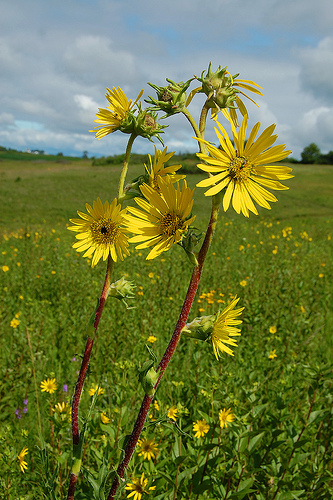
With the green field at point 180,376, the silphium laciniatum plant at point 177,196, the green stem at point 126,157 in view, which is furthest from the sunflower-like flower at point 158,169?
the green field at point 180,376

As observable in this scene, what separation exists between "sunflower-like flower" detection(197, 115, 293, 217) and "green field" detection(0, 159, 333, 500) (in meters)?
0.91

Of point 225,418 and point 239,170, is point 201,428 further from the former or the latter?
point 239,170

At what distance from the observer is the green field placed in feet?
6.01

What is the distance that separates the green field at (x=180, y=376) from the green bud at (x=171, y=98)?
1.07m

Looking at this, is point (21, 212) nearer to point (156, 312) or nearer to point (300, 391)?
point (156, 312)

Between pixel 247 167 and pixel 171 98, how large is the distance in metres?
0.41

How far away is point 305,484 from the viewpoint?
2.04 meters

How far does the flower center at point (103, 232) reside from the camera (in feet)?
4.66

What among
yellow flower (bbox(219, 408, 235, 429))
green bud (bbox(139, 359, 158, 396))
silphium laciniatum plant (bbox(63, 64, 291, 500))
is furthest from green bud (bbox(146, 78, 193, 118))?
A: yellow flower (bbox(219, 408, 235, 429))

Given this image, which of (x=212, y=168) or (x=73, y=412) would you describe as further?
(x=73, y=412)

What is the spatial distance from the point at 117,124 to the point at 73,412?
4.18 feet

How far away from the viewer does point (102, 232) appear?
1.43m

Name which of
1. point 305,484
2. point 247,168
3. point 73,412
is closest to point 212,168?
point 247,168

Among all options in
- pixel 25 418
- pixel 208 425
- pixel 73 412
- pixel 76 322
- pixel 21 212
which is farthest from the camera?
pixel 21 212
